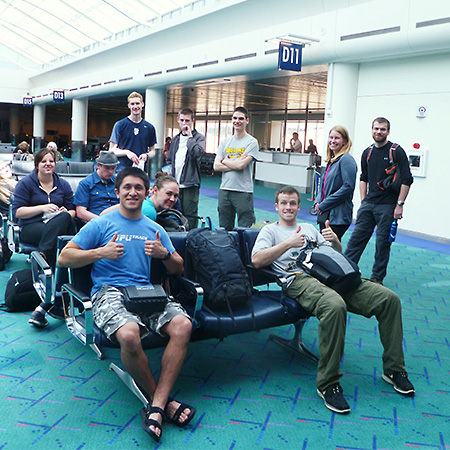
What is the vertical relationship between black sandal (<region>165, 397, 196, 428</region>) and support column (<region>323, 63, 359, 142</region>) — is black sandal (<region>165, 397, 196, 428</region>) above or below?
below

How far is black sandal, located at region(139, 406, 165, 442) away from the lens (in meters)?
2.52

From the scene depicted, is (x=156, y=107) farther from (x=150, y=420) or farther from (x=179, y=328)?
(x=150, y=420)

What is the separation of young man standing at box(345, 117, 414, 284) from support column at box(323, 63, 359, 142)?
181 inches

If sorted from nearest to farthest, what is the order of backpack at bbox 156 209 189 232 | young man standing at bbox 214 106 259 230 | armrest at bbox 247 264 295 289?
armrest at bbox 247 264 295 289 < backpack at bbox 156 209 189 232 < young man standing at bbox 214 106 259 230

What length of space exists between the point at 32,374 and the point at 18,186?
2.25 meters

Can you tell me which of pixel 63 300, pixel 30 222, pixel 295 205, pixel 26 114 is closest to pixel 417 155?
pixel 295 205

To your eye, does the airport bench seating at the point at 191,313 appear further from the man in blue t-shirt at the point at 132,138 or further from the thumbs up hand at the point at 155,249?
the man in blue t-shirt at the point at 132,138

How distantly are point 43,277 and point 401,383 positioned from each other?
7.92 ft

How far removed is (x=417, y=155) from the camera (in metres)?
8.78

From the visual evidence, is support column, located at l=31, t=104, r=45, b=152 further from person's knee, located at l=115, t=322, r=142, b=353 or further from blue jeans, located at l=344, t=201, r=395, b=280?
person's knee, located at l=115, t=322, r=142, b=353

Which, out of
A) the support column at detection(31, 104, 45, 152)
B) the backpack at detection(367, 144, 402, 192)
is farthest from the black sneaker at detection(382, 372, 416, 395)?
the support column at detection(31, 104, 45, 152)

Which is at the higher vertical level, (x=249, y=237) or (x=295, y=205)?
(x=295, y=205)

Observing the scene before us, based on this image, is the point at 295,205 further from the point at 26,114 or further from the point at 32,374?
the point at 26,114

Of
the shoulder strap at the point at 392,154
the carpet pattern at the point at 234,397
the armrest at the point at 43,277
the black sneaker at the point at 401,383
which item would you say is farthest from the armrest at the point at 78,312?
the shoulder strap at the point at 392,154
